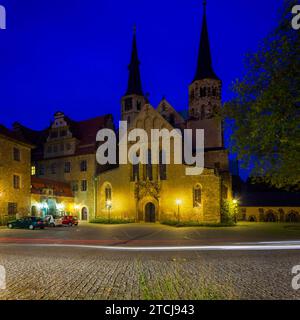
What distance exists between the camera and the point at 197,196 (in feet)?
134

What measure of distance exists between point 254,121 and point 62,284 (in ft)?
39.5

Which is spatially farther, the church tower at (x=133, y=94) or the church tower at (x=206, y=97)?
the church tower at (x=133, y=94)

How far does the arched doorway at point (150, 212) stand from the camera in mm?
43475

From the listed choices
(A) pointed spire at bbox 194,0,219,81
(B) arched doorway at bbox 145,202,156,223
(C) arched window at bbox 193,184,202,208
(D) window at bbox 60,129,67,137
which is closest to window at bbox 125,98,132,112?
(A) pointed spire at bbox 194,0,219,81

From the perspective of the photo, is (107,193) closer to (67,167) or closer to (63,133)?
(67,167)

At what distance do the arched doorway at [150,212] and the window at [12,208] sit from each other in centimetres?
1602

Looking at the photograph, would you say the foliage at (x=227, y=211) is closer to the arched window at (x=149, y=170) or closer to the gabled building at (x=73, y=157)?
the arched window at (x=149, y=170)

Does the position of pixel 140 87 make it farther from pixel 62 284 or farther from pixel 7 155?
pixel 62 284

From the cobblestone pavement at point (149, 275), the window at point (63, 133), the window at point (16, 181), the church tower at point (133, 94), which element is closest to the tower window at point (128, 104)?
the church tower at point (133, 94)

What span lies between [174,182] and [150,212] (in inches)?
206

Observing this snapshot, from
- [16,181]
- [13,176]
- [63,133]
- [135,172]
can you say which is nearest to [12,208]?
[16,181]

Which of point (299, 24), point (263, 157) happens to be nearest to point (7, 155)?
point (263, 157)

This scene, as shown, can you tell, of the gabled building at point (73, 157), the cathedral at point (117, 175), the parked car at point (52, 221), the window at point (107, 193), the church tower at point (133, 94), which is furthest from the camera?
the church tower at point (133, 94)

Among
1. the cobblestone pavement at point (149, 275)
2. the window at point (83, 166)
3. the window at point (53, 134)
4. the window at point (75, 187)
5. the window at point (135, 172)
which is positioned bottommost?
the cobblestone pavement at point (149, 275)
